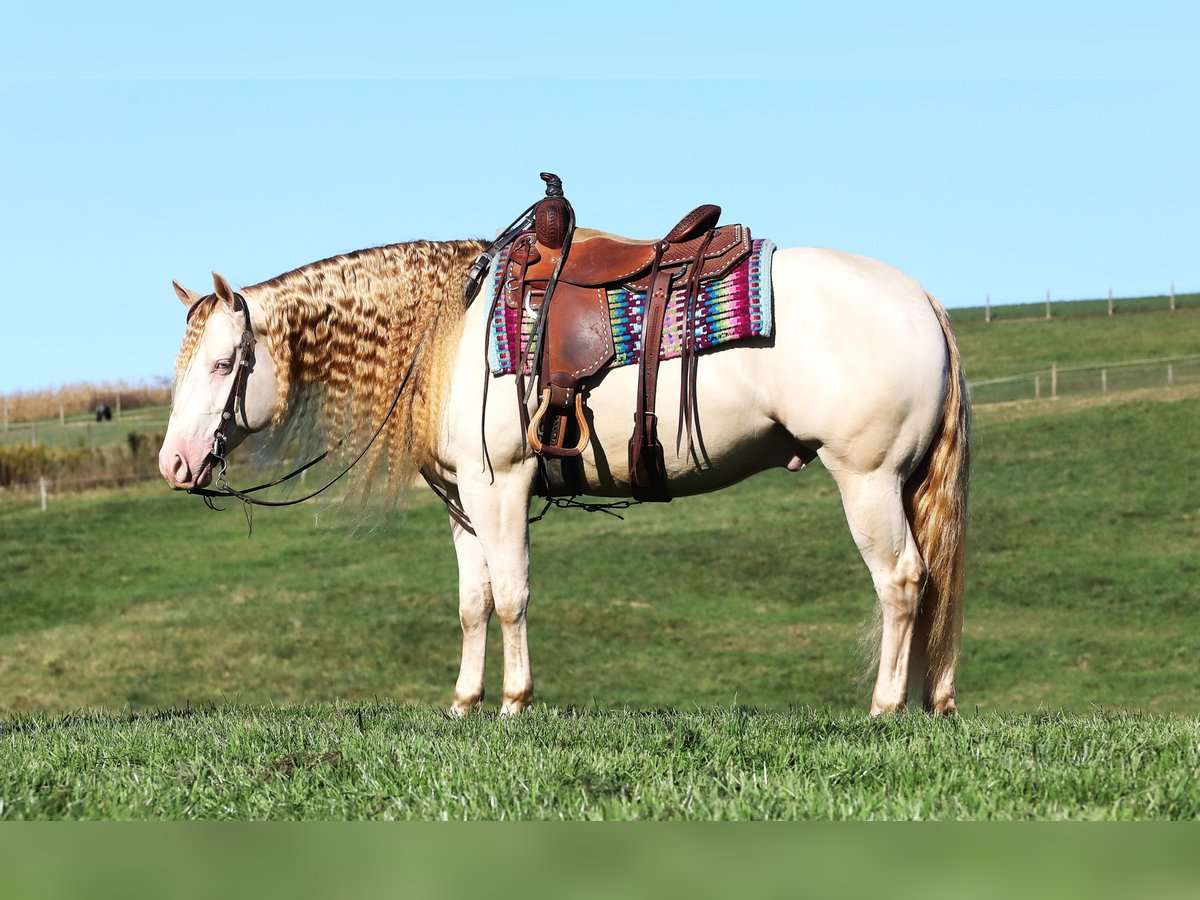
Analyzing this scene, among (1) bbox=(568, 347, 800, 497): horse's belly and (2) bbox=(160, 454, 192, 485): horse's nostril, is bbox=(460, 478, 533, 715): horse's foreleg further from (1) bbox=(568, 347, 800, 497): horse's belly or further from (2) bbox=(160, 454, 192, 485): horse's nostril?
(2) bbox=(160, 454, 192, 485): horse's nostril

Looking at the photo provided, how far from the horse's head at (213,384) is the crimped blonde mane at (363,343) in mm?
108

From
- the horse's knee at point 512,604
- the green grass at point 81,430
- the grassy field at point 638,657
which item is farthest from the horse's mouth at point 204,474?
the green grass at point 81,430

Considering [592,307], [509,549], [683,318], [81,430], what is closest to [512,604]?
[509,549]

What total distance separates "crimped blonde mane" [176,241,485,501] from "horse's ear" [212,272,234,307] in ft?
0.59

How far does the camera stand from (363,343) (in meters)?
7.52

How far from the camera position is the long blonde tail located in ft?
22.6

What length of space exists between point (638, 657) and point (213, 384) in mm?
17157

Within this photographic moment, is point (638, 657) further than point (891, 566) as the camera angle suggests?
Yes

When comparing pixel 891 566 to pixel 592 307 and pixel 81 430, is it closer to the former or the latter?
pixel 592 307

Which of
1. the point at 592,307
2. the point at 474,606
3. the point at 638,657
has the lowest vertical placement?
the point at 638,657

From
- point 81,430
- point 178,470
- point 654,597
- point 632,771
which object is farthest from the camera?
point 81,430

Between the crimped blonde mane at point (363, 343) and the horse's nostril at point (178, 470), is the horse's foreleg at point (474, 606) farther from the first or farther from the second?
the horse's nostril at point (178, 470)

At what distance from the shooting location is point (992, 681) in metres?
22.0

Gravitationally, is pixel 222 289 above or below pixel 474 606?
above
